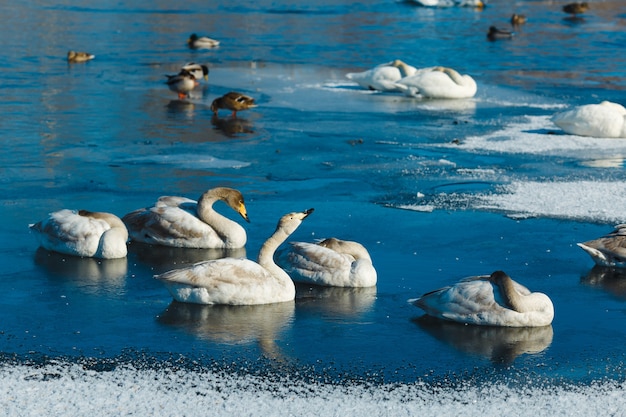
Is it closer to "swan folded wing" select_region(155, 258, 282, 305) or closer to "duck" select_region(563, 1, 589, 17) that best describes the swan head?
"swan folded wing" select_region(155, 258, 282, 305)

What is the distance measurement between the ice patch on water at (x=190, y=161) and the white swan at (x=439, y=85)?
7005 mm

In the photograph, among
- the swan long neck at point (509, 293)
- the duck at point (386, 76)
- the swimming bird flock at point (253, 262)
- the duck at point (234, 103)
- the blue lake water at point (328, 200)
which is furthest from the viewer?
the duck at point (386, 76)

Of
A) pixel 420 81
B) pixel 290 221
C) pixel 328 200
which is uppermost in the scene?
pixel 290 221

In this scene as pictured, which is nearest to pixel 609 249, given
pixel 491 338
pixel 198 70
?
pixel 491 338

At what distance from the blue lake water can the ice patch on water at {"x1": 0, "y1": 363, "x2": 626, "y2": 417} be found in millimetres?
46

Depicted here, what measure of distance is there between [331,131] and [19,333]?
9824 mm

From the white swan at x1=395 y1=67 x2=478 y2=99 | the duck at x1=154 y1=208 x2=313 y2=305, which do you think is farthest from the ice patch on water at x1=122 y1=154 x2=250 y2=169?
the white swan at x1=395 y1=67 x2=478 y2=99

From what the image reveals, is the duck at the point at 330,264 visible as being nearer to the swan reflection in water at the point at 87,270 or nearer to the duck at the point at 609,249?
the swan reflection in water at the point at 87,270

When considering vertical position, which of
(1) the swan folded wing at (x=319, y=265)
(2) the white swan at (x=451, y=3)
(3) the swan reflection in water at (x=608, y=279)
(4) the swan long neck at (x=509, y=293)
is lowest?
(3) the swan reflection in water at (x=608, y=279)

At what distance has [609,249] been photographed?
34.0 ft

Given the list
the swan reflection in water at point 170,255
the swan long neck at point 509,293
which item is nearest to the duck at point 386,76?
the swan reflection in water at point 170,255

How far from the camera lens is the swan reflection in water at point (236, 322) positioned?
8.27 metres

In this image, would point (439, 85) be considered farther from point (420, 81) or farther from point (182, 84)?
point (182, 84)

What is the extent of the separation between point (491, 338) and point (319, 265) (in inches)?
75.0
